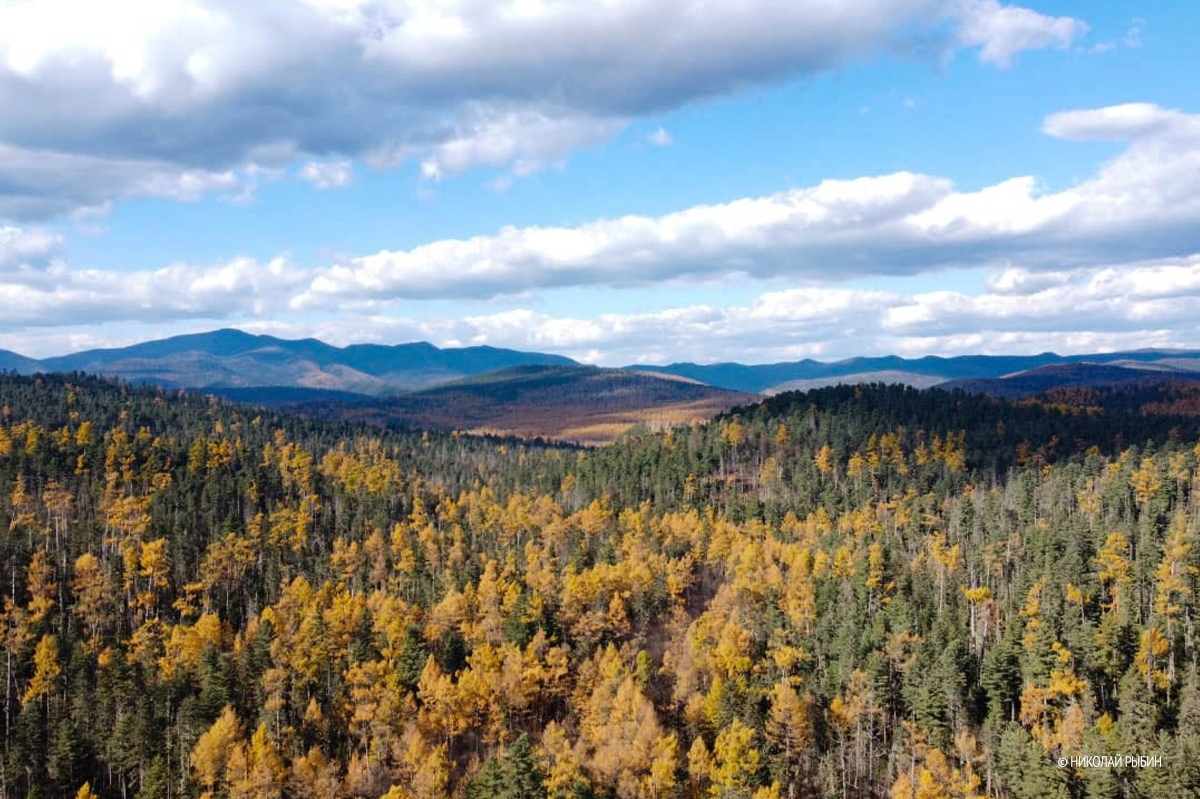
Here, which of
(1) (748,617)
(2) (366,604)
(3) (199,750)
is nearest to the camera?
(3) (199,750)

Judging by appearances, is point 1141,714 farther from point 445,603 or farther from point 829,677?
point 445,603

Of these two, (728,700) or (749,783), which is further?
(728,700)

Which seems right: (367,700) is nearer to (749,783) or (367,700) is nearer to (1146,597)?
(749,783)

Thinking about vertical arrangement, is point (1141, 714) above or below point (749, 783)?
above

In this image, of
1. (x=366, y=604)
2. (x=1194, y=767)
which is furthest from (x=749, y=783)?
(x=366, y=604)

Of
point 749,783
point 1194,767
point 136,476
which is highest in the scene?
point 136,476

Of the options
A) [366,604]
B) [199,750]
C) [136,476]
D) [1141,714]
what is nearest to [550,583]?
[366,604]

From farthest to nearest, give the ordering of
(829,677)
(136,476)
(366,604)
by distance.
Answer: (136,476) < (366,604) < (829,677)
